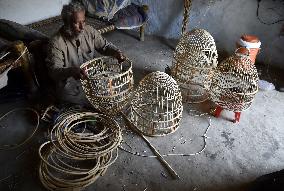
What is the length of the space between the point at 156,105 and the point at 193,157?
860 mm

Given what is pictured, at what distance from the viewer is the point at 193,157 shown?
289 cm

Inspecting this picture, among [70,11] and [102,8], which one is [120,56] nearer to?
[70,11]

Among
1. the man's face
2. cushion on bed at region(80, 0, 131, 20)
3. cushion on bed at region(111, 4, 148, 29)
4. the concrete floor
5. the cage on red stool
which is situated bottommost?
the concrete floor

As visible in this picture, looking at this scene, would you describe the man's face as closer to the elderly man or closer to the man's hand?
the elderly man

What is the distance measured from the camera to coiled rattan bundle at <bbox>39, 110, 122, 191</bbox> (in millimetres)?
2459

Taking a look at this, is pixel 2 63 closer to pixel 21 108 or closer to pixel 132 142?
pixel 21 108

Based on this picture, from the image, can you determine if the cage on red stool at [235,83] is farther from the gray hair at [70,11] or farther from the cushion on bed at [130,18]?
the cushion on bed at [130,18]

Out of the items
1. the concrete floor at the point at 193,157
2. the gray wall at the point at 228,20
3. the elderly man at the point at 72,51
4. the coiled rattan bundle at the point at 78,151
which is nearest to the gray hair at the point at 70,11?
the elderly man at the point at 72,51

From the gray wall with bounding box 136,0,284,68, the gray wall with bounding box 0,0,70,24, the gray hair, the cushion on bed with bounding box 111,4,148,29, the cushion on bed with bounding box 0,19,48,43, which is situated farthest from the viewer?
the cushion on bed with bounding box 111,4,148,29

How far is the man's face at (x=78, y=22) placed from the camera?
2.76 metres

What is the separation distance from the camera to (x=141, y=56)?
4695mm

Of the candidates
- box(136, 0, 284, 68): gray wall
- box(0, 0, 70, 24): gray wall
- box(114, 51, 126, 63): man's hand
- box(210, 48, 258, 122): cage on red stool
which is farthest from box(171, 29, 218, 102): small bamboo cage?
box(0, 0, 70, 24): gray wall

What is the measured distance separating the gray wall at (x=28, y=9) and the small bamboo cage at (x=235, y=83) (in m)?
3.27

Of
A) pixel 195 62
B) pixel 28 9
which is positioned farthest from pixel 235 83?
pixel 28 9
